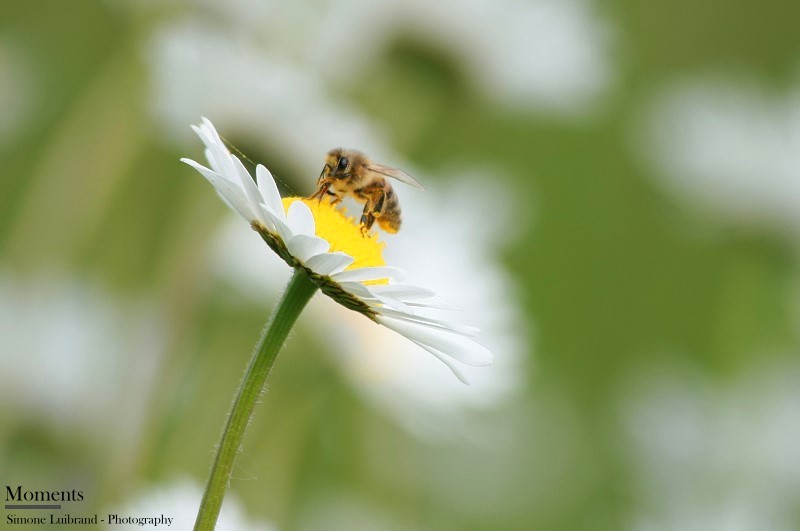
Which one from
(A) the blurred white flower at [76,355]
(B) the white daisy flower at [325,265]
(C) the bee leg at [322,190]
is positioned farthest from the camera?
(A) the blurred white flower at [76,355]

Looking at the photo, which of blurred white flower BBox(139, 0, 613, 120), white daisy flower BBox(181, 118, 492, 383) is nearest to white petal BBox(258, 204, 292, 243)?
white daisy flower BBox(181, 118, 492, 383)

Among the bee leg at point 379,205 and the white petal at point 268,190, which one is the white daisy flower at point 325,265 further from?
the bee leg at point 379,205

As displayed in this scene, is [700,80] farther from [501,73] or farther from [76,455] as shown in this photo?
[76,455]

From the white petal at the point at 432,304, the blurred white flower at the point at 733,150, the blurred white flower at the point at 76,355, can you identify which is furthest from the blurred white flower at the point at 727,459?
the white petal at the point at 432,304

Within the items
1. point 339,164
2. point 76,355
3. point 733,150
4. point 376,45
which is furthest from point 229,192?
point 733,150

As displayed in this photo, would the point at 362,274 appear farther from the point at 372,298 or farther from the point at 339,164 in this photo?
the point at 339,164

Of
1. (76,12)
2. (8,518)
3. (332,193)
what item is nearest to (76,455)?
(8,518)

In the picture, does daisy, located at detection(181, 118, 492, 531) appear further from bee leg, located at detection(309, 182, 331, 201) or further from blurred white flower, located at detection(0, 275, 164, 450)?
blurred white flower, located at detection(0, 275, 164, 450)
